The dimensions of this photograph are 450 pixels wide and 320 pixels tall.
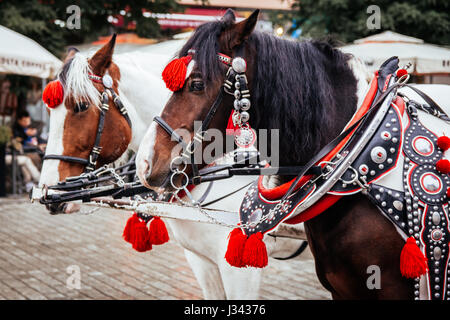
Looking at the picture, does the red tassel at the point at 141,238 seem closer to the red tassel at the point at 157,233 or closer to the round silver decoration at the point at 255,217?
the red tassel at the point at 157,233

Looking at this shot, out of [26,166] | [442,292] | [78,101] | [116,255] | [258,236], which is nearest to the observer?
[442,292]

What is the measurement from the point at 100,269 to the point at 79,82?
3.02m

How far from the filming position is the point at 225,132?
181cm

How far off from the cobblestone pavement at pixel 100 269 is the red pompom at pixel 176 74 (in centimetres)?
182

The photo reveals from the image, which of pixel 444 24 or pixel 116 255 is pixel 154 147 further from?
pixel 444 24

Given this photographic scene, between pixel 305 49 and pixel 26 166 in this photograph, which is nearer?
pixel 305 49

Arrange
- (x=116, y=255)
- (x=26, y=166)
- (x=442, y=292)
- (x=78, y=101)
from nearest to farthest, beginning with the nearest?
(x=442, y=292)
(x=78, y=101)
(x=116, y=255)
(x=26, y=166)

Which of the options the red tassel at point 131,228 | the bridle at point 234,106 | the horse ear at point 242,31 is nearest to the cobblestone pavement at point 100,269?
the red tassel at point 131,228

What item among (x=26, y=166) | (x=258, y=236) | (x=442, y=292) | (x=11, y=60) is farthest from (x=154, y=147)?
(x=26, y=166)

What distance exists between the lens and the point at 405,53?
7.47 meters

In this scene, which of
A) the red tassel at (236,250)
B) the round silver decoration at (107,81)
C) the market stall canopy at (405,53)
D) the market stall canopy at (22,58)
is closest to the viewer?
the red tassel at (236,250)

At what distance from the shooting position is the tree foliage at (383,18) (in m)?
10.0

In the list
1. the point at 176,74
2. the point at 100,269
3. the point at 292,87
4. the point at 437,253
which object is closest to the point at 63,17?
the point at 100,269

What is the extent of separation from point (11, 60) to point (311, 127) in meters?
6.12
